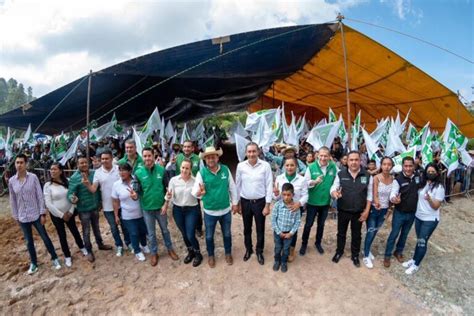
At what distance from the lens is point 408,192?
3.24 m

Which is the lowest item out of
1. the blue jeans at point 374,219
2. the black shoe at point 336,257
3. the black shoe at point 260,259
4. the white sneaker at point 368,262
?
the white sneaker at point 368,262

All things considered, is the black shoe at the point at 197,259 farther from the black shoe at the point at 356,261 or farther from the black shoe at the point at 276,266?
the black shoe at the point at 356,261

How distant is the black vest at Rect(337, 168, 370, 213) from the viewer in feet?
10.7

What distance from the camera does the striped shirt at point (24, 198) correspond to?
10.5 feet

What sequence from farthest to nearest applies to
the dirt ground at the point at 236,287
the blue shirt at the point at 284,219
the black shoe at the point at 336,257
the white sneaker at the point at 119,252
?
the white sneaker at the point at 119,252 → the black shoe at the point at 336,257 → the blue shirt at the point at 284,219 → the dirt ground at the point at 236,287

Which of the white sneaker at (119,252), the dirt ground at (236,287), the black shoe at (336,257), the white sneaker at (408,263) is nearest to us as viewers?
the dirt ground at (236,287)

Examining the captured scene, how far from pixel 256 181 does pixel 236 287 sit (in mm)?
1308

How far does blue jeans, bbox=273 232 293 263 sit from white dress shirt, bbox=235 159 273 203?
1.70 ft

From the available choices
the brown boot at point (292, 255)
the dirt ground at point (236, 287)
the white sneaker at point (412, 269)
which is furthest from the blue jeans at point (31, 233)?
the white sneaker at point (412, 269)

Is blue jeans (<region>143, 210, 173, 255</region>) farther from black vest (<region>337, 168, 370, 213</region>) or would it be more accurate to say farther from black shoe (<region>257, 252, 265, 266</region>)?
black vest (<region>337, 168, 370, 213</region>)

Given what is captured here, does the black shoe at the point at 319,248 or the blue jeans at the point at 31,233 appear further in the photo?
the black shoe at the point at 319,248

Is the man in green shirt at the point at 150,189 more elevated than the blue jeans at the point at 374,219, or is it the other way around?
the man in green shirt at the point at 150,189

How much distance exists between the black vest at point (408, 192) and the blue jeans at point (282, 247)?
1.52m

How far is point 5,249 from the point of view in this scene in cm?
420
